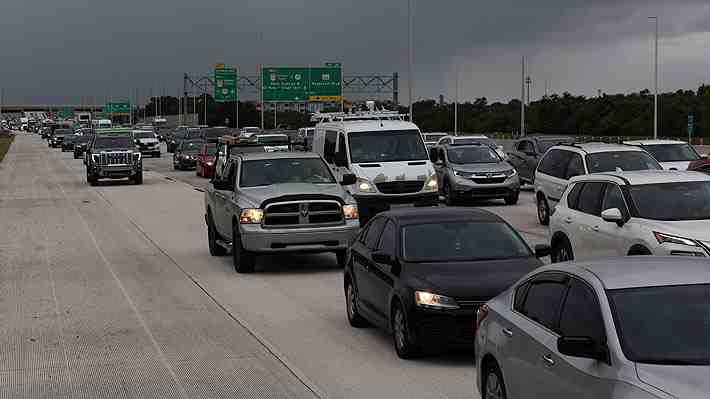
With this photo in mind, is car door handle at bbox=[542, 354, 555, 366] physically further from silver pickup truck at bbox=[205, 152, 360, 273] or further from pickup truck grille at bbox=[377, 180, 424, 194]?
pickup truck grille at bbox=[377, 180, 424, 194]

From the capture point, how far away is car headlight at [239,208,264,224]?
1841 centimetres

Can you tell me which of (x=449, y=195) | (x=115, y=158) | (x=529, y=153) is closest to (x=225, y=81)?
(x=115, y=158)

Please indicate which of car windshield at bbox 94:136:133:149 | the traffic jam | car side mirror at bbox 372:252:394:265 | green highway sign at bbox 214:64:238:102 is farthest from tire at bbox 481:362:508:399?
green highway sign at bbox 214:64:238:102

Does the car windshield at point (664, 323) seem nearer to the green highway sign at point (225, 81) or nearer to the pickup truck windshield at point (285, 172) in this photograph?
the pickup truck windshield at point (285, 172)

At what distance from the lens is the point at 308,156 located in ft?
66.7

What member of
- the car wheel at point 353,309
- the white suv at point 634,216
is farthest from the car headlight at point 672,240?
the car wheel at point 353,309

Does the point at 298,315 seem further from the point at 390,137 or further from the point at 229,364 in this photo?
the point at 390,137

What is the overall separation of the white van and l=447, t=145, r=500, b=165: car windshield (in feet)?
17.6


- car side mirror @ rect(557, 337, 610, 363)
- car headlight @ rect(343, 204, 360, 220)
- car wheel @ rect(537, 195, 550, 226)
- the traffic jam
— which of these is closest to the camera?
car side mirror @ rect(557, 337, 610, 363)

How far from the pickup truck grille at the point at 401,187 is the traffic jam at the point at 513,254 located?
32mm

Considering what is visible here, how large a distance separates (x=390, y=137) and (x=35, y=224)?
29.5ft

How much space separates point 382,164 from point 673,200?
12.7 m

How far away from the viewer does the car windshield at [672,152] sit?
2978cm

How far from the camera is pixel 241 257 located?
731 inches
